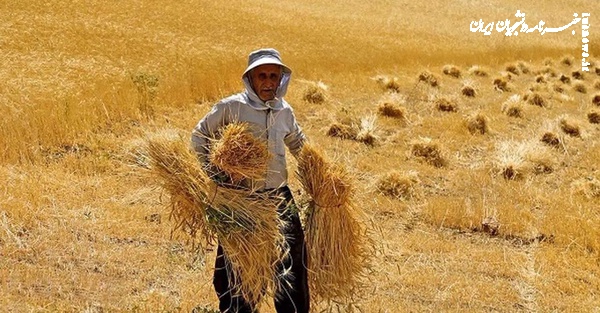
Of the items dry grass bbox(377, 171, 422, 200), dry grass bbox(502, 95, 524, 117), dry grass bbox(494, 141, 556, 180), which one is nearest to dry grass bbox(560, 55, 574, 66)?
dry grass bbox(502, 95, 524, 117)

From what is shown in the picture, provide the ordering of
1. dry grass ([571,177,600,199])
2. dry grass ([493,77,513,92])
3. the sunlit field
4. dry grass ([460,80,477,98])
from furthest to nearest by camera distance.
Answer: dry grass ([493,77,513,92]) → dry grass ([460,80,477,98]) → dry grass ([571,177,600,199]) → the sunlit field

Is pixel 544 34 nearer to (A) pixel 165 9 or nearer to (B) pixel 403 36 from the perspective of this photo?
(B) pixel 403 36

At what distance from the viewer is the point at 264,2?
26.6 meters

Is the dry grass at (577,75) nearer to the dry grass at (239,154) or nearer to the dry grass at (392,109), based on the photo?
the dry grass at (392,109)

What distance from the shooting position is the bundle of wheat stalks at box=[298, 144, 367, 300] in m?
3.89

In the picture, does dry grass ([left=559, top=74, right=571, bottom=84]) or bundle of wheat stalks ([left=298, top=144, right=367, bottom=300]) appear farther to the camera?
dry grass ([left=559, top=74, right=571, bottom=84])

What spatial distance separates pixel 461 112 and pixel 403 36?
1168 cm

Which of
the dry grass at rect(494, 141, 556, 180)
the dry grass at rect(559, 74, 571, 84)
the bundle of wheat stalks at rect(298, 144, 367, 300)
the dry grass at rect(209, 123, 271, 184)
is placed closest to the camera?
the dry grass at rect(209, 123, 271, 184)

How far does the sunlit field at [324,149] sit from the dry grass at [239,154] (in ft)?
1.57

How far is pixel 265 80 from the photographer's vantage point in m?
3.75

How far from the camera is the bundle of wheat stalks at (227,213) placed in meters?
3.69

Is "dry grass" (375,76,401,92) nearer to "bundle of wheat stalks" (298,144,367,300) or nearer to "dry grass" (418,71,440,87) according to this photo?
"dry grass" (418,71,440,87)

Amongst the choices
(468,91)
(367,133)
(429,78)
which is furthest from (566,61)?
(367,133)

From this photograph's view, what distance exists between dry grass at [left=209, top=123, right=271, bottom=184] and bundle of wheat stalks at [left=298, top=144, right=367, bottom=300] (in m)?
0.33
